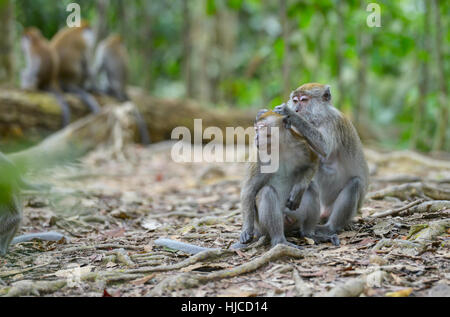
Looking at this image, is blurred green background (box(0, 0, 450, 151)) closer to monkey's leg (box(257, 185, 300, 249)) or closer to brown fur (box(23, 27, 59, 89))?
brown fur (box(23, 27, 59, 89))

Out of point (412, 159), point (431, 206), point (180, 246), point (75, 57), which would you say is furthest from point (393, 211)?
point (75, 57)

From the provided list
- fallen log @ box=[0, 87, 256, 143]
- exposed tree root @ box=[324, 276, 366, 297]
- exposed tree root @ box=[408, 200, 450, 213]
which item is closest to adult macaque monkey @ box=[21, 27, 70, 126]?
fallen log @ box=[0, 87, 256, 143]

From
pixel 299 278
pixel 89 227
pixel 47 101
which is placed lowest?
pixel 89 227

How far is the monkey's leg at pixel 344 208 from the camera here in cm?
445

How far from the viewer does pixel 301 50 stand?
12.9m

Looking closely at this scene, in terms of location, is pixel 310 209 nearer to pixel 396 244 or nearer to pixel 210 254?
pixel 396 244

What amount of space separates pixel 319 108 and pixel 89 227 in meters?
2.96

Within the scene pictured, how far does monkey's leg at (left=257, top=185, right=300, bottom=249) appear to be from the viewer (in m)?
4.03

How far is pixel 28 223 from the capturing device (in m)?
5.61

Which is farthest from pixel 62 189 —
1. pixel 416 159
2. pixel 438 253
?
pixel 416 159

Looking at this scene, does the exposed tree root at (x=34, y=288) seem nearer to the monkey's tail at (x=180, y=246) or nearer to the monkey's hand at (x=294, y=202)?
the monkey's tail at (x=180, y=246)

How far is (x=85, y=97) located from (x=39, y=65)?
130cm

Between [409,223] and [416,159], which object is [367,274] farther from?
[416,159]

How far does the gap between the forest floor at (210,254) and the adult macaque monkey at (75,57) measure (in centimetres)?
568
